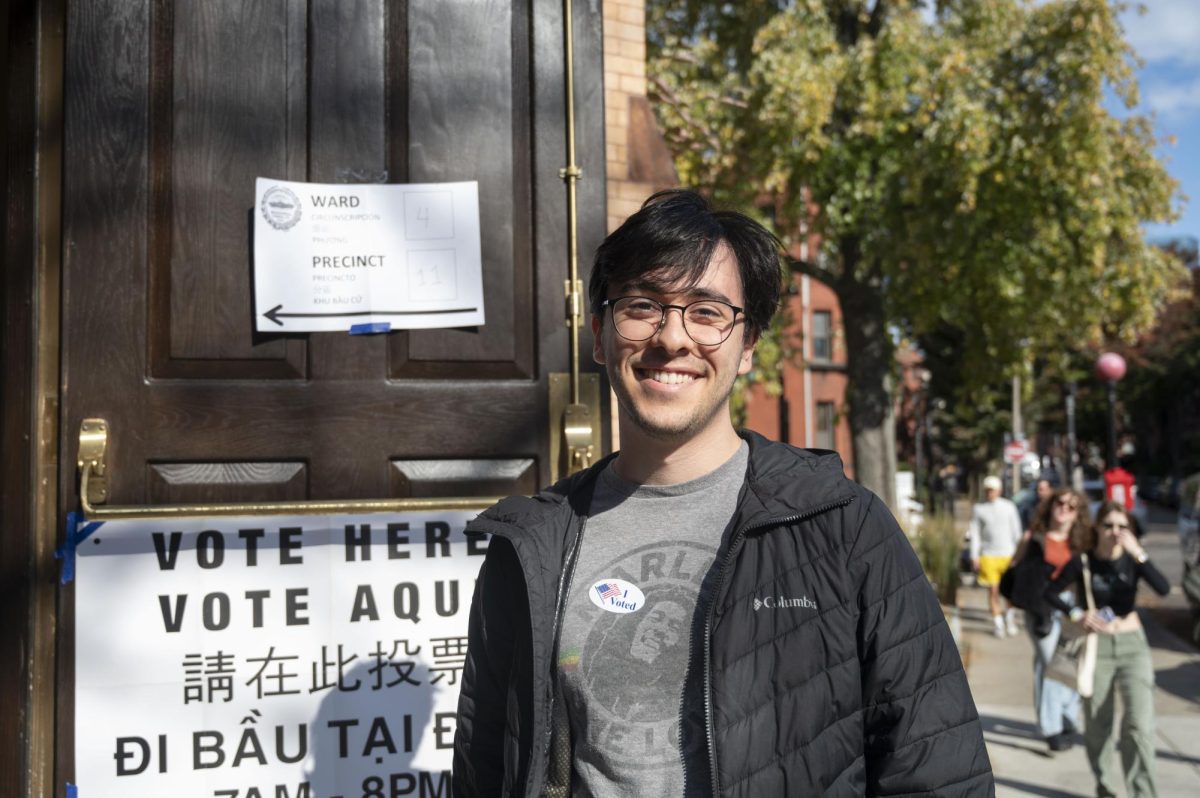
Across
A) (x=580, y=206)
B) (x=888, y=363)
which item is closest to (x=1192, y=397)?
(x=888, y=363)

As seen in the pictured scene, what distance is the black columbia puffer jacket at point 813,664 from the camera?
169 centimetres

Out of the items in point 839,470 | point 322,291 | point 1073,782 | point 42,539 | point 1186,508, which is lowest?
point 1073,782

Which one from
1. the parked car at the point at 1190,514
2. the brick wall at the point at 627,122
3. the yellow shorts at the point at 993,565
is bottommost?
the yellow shorts at the point at 993,565

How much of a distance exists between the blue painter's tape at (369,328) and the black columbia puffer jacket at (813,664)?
49.7 inches

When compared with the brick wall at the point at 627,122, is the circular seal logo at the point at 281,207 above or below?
below

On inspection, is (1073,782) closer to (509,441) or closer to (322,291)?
(509,441)

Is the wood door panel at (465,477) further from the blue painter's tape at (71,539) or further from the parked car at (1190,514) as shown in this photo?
A: the parked car at (1190,514)

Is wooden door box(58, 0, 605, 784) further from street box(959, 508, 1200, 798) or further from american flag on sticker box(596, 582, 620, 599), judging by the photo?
street box(959, 508, 1200, 798)

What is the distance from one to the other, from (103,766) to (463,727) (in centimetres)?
123

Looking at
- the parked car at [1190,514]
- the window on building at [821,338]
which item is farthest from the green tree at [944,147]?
the window on building at [821,338]

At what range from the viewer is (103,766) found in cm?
271

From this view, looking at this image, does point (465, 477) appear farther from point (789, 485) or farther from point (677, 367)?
point (789, 485)

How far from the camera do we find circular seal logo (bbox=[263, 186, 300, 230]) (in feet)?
9.77

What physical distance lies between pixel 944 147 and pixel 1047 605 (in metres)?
7.17
